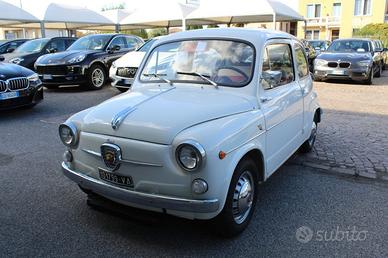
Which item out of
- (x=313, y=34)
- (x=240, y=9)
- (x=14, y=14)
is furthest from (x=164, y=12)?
(x=313, y=34)

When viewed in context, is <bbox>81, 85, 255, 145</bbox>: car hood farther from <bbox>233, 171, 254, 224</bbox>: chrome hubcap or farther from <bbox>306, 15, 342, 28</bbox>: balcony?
<bbox>306, 15, 342, 28</bbox>: balcony

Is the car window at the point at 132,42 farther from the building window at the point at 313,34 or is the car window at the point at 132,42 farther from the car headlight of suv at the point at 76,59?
the building window at the point at 313,34

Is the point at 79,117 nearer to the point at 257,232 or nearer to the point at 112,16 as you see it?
the point at 257,232

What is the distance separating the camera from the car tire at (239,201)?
3.29 metres

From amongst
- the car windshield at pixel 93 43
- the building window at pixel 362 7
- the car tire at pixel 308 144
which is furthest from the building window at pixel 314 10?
the car tire at pixel 308 144

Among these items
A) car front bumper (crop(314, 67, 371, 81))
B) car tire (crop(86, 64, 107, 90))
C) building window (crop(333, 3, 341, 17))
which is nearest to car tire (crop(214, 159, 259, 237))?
car tire (crop(86, 64, 107, 90))

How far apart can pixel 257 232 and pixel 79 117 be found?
77.5 inches

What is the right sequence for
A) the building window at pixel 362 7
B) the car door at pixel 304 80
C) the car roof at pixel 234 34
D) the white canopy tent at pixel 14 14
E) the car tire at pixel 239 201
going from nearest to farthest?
the car tire at pixel 239 201, the car roof at pixel 234 34, the car door at pixel 304 80, the white canopy tent at pixel 14 14, the building window at pixel 362 7

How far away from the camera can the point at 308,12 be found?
54906 mm

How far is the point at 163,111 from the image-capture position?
3387mm

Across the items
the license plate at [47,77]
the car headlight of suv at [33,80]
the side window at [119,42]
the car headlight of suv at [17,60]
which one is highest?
the side window at [119,42]

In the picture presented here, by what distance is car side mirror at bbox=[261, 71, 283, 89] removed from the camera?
161 inches

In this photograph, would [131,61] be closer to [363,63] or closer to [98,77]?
[98,77]

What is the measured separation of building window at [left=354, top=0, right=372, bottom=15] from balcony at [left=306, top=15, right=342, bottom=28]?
242 centimetres
